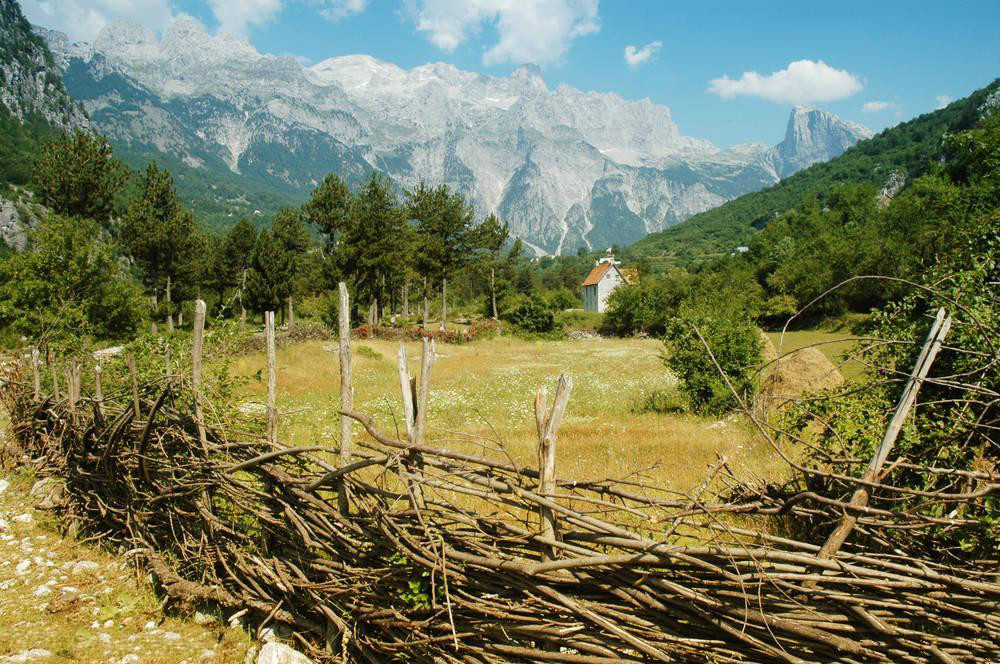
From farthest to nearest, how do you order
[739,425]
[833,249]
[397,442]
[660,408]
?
[833,249] → [660,408] → [739,425] → [397,442]

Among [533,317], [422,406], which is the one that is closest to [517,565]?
[422,406]

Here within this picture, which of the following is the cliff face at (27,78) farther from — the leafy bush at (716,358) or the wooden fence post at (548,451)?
the wooden fence post at (548,451)

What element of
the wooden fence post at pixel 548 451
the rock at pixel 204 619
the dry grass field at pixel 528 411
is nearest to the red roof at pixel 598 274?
the dry grass field at pixel 528 411

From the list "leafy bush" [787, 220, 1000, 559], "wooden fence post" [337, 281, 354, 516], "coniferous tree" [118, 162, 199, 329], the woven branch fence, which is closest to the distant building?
"coniferous tree" [118, 162, 199, 329]

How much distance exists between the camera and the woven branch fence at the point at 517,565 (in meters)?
2.69

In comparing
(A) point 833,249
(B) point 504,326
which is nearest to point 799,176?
(A) point 833,249

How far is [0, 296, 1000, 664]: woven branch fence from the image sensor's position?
8.82ft

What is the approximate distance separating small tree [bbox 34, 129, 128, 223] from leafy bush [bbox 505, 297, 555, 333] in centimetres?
3671

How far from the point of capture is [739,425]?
13430 mm

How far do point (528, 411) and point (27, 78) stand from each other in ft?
661

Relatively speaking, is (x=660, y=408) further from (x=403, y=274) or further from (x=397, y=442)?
(x=403, y=274)

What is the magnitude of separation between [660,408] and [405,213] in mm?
42373

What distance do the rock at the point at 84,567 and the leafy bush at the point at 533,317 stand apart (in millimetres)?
51811

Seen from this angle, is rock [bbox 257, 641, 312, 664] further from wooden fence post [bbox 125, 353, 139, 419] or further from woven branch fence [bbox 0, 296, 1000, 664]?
wooden fence post [bbox 125, 353, 139, 419]
